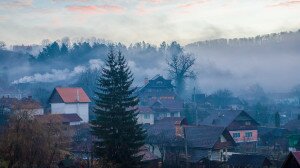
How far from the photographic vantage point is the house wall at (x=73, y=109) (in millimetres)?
65812

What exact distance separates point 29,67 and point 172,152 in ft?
251

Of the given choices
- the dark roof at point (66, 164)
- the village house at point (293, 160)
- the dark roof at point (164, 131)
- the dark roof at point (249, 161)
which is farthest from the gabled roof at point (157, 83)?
the village house at point (293, 160)

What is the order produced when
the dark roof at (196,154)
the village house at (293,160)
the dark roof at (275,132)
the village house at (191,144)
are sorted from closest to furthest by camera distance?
the village house at (293,160)
the village house at (191,144)
the dark roof at (196,154)
the dark roof at (275,132)

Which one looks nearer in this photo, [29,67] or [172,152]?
[172,152]

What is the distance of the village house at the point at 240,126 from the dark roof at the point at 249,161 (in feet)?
73.8

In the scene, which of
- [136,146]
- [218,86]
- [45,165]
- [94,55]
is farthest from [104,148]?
[218,86]

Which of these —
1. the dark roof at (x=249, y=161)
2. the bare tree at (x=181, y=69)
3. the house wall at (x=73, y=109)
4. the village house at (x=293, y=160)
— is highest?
the bare tree at (x=181, y=69)

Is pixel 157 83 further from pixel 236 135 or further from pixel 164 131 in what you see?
pixel 164 131

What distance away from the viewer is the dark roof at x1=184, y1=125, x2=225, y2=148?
45594mm

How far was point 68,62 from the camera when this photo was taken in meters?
119

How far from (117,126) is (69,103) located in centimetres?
3108

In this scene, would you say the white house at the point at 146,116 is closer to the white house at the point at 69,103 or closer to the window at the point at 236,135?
the white house at the point at 69,103

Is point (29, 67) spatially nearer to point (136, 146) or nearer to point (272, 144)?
point (272, 144)

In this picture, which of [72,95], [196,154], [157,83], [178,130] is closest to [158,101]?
[157,83]
